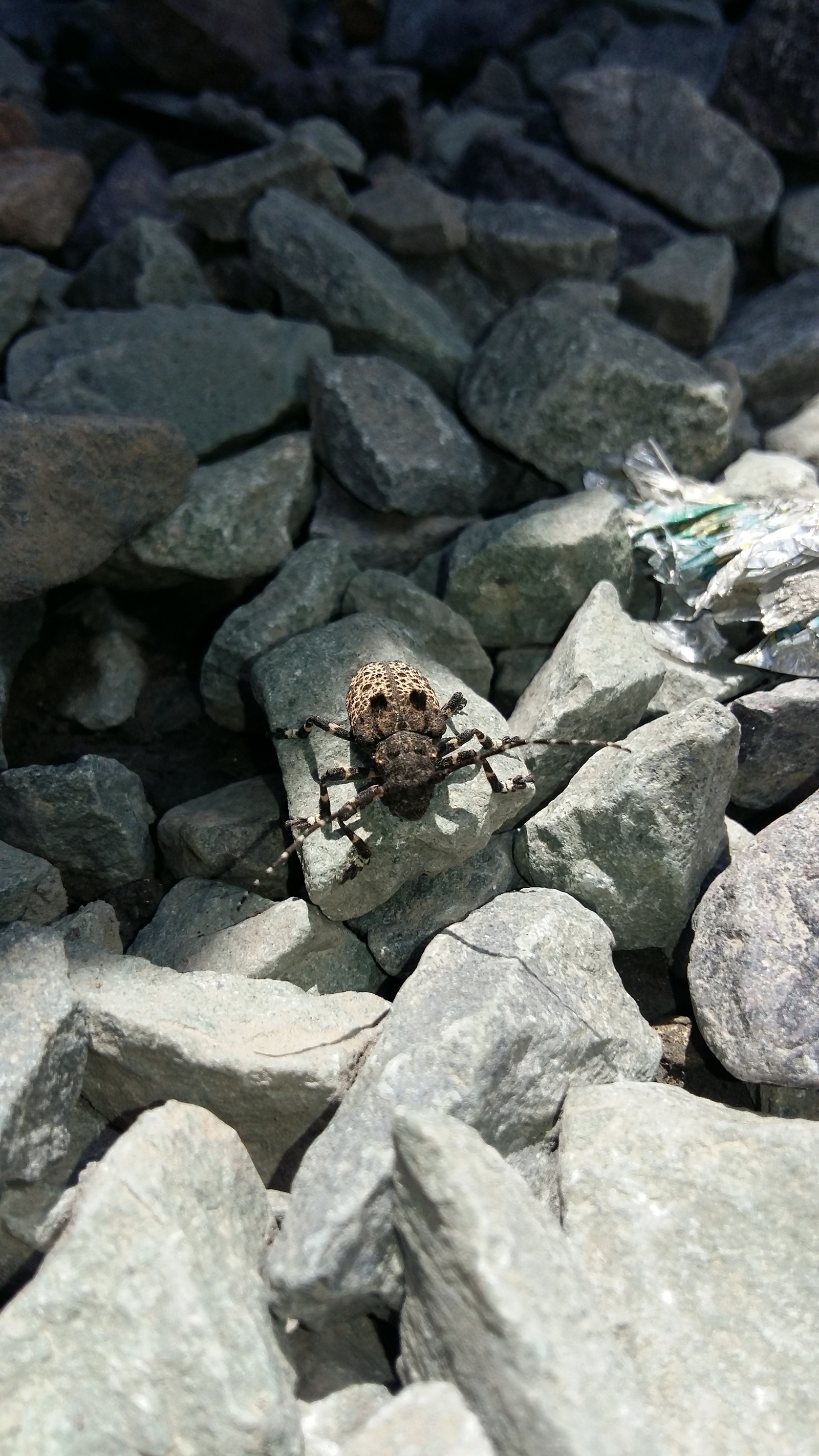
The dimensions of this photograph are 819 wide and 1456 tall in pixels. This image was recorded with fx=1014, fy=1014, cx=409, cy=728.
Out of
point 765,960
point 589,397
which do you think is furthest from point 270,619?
point 765,960

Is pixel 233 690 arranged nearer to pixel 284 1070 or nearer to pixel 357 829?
pixel 357 829

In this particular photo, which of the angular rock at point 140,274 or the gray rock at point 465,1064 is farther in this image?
the angular rock at point 140,274

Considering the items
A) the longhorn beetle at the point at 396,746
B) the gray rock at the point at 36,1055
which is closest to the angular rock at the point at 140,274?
the longhorn beetle at the point at 396,746

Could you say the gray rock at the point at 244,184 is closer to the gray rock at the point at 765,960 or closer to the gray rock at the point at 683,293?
the gray rock at the point at 683,293

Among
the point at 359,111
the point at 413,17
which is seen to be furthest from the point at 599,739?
the point at 413,17

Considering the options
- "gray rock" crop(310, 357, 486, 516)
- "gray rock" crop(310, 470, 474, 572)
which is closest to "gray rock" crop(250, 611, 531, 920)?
"gray rock" crop(310, 470, 474, 572)

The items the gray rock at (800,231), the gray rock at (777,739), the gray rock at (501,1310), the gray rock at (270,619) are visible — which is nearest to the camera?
the gray rock at (501,1310)

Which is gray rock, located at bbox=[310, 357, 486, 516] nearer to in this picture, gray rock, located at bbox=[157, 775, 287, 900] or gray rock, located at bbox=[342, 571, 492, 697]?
gray rock, located at bbox=[342, 571, 492, 697]

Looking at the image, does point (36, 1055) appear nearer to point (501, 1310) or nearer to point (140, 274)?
point (501, 1310)
